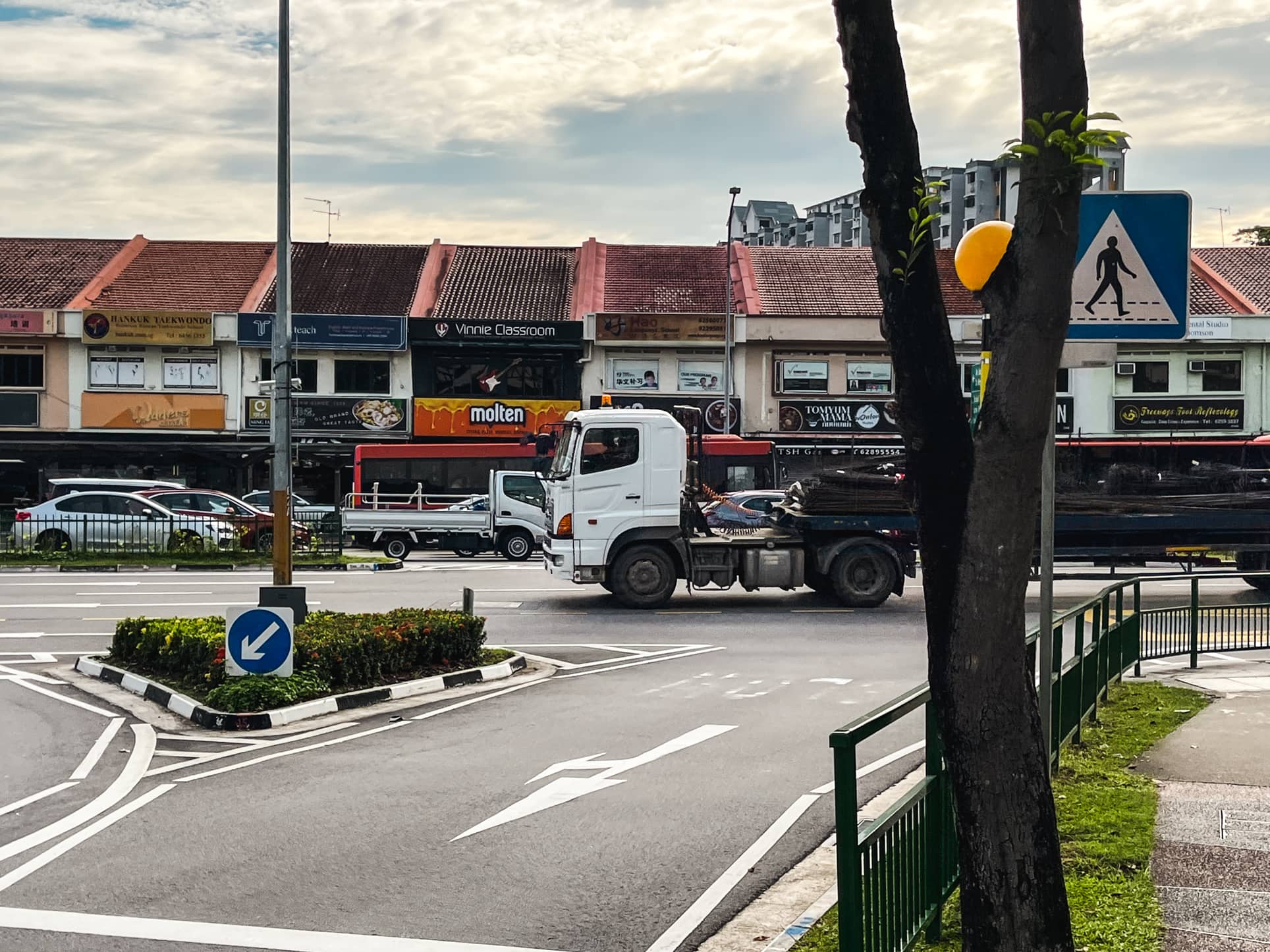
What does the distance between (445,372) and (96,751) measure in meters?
37.7

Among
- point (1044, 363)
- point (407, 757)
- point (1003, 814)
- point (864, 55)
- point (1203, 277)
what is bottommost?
point (407, 757)

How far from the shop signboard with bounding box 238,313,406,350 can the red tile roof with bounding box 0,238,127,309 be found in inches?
294

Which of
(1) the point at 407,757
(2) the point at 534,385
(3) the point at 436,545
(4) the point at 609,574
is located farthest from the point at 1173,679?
(2) the point at 534,385

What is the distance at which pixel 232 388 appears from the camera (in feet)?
155

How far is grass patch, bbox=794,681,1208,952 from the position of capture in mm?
5898

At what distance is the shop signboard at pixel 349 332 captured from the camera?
47.6 meters

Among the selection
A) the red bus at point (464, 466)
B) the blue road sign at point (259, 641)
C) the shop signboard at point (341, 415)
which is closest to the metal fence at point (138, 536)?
the red bus at point (464, 466)

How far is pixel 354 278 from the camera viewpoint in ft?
171

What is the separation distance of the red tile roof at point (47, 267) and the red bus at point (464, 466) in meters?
15.3

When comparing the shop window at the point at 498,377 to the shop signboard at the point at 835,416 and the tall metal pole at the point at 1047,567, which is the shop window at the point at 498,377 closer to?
the shop signboard at the point at 835,416

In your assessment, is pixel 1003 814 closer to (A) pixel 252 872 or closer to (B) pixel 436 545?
(A) pixel 252 872

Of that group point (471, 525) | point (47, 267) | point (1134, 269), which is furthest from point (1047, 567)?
point (47, 267)

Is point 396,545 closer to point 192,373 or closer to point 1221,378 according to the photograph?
point 192,373

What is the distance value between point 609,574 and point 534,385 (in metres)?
28.6
